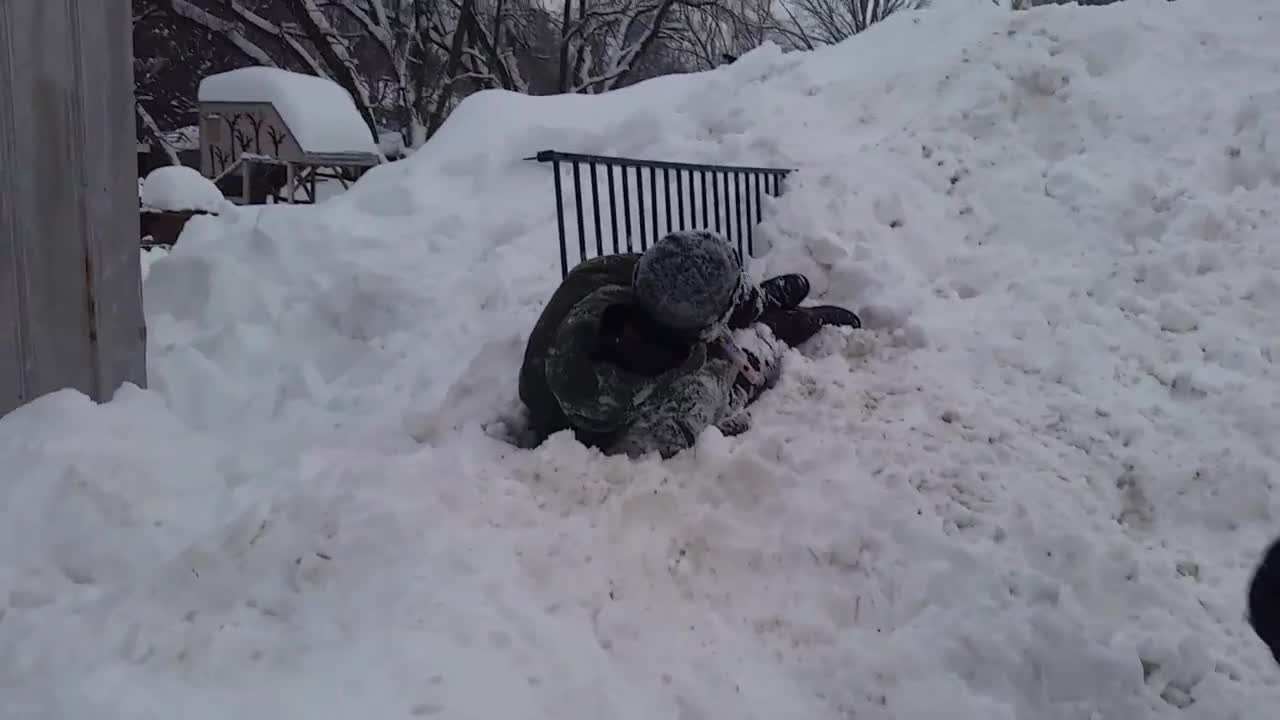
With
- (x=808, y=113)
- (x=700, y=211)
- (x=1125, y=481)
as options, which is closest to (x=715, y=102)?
(x=808, y=113)

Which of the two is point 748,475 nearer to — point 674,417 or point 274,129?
point 674,417

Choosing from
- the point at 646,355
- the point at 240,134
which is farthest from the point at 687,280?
the point at 240,134

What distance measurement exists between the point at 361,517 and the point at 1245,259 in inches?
169

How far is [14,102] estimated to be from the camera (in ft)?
11.3

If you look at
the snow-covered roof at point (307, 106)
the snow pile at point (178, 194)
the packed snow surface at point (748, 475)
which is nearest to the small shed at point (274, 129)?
the snow-covered roof at point (307, 106)

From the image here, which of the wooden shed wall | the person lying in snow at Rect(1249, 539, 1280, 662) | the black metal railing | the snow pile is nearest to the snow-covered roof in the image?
the wooden shed wall

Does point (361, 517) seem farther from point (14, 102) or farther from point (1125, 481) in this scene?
point (1125, 481)

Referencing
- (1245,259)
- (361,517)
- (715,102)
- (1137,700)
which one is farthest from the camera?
(715,102)

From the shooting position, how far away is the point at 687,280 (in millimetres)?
3352

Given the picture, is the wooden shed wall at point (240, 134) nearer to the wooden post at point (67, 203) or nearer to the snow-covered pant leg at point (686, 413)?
the wooden post at point (67, 203)

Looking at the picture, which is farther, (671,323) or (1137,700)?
(671,323)

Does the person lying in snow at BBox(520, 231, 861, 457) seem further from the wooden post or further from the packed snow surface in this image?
the wooden post

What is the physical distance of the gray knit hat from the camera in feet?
11.0

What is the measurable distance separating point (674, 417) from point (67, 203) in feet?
7.87
